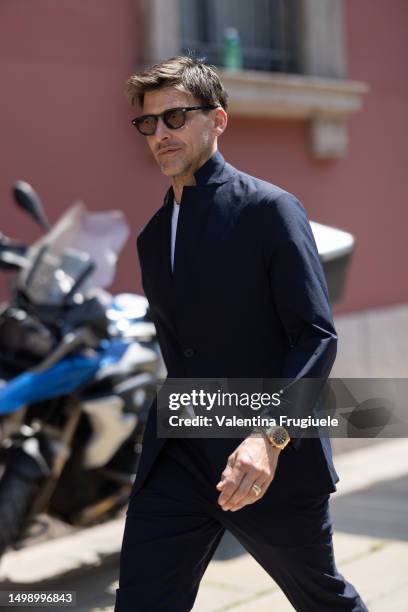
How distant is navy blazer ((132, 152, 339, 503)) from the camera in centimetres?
242

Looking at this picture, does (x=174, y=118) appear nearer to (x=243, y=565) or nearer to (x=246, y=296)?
(x=246, y=296)

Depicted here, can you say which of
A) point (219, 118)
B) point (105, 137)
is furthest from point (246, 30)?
point (219, 118)

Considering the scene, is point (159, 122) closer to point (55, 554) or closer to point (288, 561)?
point (288, 561)

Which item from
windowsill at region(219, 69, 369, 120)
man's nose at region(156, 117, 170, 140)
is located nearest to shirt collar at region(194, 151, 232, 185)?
man's nose at region(156, 117, 170, 140)

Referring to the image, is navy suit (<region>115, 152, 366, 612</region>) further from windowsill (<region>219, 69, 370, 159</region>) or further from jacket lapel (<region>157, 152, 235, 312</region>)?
windowsill (<region>219, 69, 370, 159</region>)

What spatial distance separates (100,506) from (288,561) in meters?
2.03

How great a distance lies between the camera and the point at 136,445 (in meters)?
4.57

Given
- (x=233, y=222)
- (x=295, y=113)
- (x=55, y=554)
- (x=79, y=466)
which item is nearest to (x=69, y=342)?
(x=79, y=466)

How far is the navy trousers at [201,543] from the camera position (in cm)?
248

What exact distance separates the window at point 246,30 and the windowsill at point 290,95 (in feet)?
0.49

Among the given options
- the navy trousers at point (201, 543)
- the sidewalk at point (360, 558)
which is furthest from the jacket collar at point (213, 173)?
the sidewalk at point (360, 558)

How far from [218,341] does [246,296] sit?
13 centimetres

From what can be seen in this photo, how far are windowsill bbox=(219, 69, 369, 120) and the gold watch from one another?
4741mm

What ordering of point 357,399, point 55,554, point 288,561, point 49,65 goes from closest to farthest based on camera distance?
point 288,561, point 357,399, point 55,554, point 49,65
